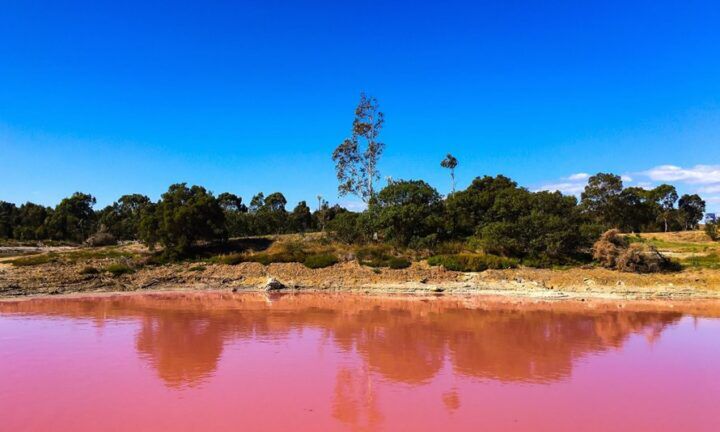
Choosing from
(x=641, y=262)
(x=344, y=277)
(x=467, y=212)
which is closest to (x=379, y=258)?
(x=344, y=277)

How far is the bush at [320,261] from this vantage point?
33.8m

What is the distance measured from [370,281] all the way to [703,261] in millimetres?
21597

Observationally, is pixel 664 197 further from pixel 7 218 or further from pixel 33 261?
pixel 7 218

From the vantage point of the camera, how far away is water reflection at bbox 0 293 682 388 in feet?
40.7

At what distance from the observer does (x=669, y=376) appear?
471 inches

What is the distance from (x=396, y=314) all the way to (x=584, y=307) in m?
9.58

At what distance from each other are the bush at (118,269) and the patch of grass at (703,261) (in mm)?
38090

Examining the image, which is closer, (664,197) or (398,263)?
(398,263)

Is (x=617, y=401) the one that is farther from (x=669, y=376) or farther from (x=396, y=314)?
(x=396, y=314)

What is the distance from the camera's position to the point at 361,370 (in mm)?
12602

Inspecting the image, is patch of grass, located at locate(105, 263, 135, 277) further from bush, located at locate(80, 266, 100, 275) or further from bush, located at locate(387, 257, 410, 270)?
bush, located at locate(387, 257, 410, 270)

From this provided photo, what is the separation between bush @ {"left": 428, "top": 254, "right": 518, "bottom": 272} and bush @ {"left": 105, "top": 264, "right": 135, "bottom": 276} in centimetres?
2206

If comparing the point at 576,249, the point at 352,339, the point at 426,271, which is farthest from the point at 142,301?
the point at 576,249

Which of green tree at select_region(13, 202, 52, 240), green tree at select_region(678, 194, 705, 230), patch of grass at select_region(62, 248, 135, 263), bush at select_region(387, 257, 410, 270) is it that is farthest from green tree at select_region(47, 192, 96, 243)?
green tree at select_region(678, 194, 705, 230)
